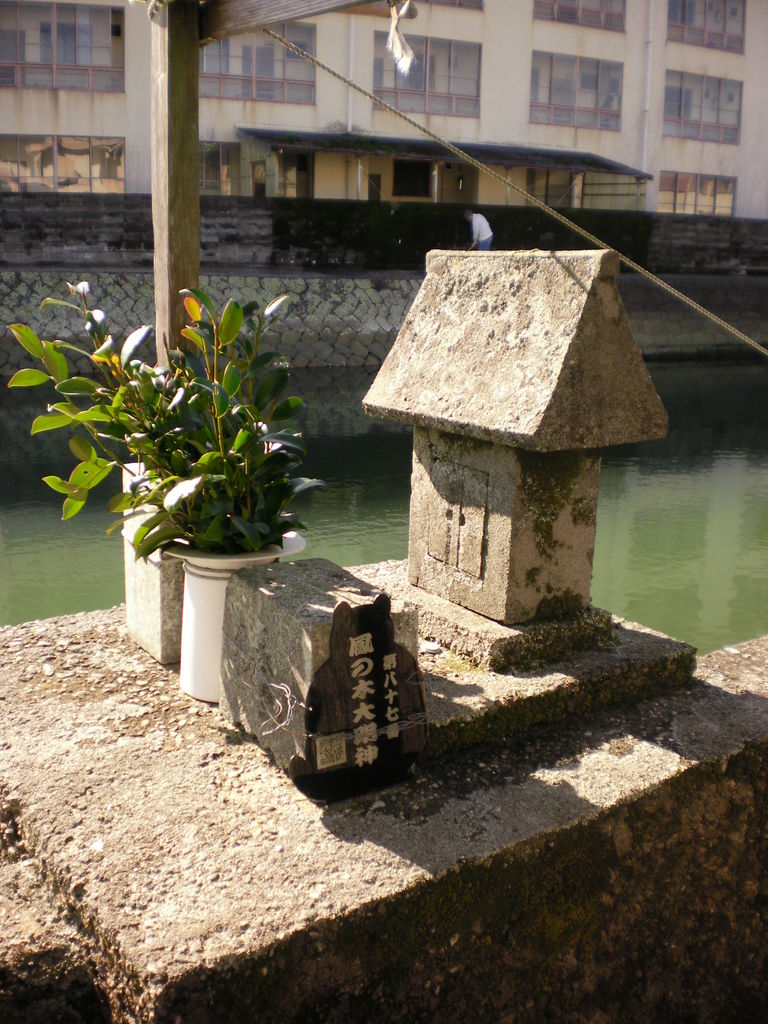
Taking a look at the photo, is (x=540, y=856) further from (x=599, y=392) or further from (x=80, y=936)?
(x=599, y=392)

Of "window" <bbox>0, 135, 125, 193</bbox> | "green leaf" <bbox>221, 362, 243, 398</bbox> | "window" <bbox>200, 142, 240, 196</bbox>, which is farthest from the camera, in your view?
"window" <bbox>200, 142, 240, 196</bbox>

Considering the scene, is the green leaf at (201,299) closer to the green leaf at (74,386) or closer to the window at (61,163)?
the green leaf at (74,386)

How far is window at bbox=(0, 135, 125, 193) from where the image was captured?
69.1 feet

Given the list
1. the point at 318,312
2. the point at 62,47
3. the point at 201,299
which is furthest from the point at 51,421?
the point at 62,47

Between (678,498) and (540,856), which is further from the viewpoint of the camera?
(678,498)

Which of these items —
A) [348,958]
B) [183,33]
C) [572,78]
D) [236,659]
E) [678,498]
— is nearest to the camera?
[348,958]

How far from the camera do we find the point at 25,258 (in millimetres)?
15336

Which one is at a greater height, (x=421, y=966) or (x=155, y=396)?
(x=155, y=396)

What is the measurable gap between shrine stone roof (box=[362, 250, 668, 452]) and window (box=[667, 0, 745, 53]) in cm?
2555

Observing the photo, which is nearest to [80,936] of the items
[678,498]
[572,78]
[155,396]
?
[155,396]

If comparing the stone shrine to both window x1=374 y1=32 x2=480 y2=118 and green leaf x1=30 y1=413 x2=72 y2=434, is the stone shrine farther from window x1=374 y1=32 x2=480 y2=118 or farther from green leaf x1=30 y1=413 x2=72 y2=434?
window x1=374 y1=32 x2=480 y2=118

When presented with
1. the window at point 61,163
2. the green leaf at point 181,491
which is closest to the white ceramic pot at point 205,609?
the green leaf at point 181,491

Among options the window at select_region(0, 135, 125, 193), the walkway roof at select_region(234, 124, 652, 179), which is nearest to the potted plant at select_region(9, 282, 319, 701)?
the walkway roof at select_region(234, 124, 652, 179)

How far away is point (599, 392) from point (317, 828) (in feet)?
4.41
